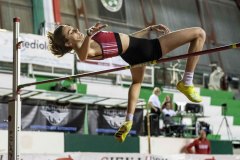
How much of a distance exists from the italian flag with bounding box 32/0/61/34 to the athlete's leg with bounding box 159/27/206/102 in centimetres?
873

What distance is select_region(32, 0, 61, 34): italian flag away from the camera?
13.5 meters

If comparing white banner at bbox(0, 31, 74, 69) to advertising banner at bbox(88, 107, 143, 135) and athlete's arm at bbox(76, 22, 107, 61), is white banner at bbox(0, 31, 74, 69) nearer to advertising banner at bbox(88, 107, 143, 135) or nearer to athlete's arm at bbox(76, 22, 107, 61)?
advertising banner at bbox(88, 107, 143, 135)

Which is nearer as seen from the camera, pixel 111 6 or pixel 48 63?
pixel 48 63

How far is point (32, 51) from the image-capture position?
11.7 metres

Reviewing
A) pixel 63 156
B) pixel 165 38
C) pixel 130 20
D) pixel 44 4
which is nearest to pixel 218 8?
pixel 130 20

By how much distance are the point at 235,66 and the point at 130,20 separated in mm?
4756

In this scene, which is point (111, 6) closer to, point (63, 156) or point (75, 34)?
point (63, 156)

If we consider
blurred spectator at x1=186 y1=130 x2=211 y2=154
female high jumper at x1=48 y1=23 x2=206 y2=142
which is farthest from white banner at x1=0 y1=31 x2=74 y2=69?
female high jumper at x1=48 y1=23 x2=206 y2=142

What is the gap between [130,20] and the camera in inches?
674

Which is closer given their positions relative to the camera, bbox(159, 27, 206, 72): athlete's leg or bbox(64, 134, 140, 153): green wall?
bbox(159, 27, 206, 72): athlete's leg

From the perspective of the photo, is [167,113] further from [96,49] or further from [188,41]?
[96,49]

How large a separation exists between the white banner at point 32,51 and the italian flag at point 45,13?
4.75 ft

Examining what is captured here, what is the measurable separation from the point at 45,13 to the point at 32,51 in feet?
7.11

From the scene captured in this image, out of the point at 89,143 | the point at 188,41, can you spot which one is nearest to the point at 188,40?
the point at 188,41
